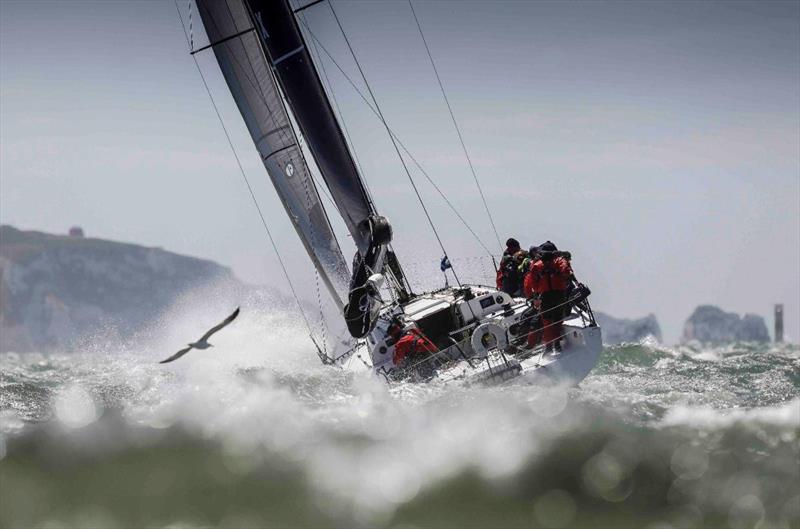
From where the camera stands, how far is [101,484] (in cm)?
653

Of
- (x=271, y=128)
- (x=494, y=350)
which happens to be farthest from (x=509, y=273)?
(x=271, y=128)

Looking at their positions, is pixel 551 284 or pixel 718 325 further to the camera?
pixel 718 325

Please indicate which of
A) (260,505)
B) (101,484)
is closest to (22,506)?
(101,484)

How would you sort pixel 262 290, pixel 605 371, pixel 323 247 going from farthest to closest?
pixel 262 290 → pixel 323 247 → pixel 605 371

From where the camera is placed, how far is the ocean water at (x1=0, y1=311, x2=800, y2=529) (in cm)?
595

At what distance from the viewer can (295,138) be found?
44.8 ft

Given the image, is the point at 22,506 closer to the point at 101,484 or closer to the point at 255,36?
the point at 101,484

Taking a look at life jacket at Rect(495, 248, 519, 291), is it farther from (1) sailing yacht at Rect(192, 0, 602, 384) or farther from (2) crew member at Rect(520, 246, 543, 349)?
(2) crew member at Rect(520, 246, 543, 349)

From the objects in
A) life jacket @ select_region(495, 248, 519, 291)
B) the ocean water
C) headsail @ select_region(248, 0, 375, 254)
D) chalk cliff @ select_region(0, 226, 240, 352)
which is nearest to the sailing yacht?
headsail @ select_region(248, 0, 375, 254)


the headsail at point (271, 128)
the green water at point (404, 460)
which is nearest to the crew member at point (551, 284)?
the green water at point (404, 460)

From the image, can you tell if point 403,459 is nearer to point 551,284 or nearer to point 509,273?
point 551,284

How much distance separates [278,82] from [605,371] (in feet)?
22.7

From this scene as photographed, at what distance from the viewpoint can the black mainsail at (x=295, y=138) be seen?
12.1 meters

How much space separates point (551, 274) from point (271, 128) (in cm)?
583
